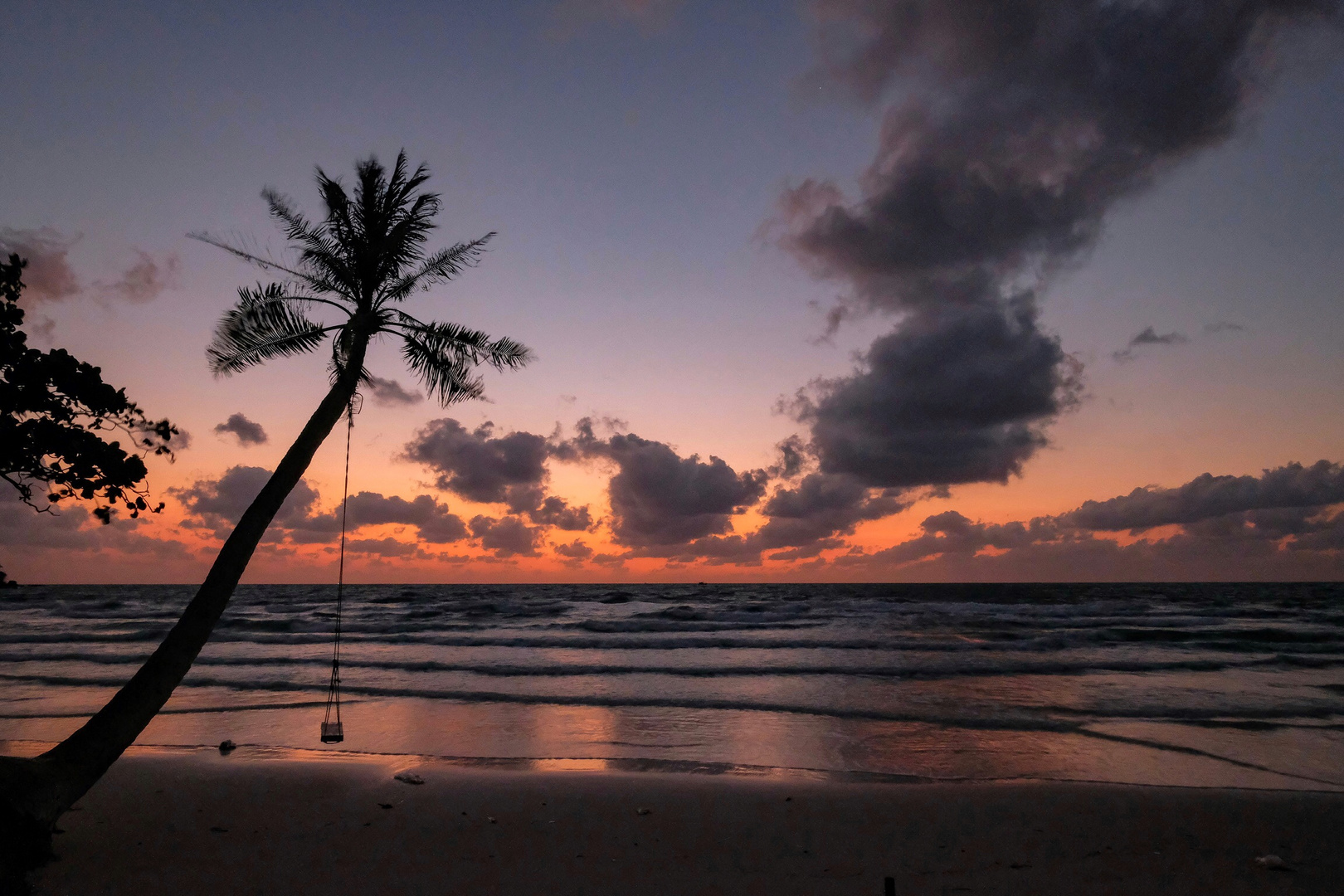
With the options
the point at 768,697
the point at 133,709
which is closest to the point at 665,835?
the point at 133,709

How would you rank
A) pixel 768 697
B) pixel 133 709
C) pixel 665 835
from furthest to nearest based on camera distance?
1. pixel 768 697
2. pixel 665 835
3. pixel 133 709

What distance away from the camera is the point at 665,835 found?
721 centimetres

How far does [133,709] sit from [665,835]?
523 cm

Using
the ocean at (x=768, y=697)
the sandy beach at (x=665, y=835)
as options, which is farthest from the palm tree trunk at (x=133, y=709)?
the ocean at (x=768, y=697)

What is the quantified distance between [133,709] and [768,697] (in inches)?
487

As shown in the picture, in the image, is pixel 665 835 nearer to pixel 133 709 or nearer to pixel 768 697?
pixel 133 709

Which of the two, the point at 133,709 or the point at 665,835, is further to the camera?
the point at 665,835

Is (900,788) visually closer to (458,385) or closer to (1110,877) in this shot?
(1110,877)

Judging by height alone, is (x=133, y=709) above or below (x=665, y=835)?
above

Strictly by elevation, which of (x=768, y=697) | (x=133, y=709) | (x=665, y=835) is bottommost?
(x=768, y=697)

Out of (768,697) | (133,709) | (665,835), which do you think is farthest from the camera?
(768,697)

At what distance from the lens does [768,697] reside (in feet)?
51.3

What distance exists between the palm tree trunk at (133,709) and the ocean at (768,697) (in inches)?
205

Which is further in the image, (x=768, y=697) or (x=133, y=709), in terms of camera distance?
(x=768, y=697)
